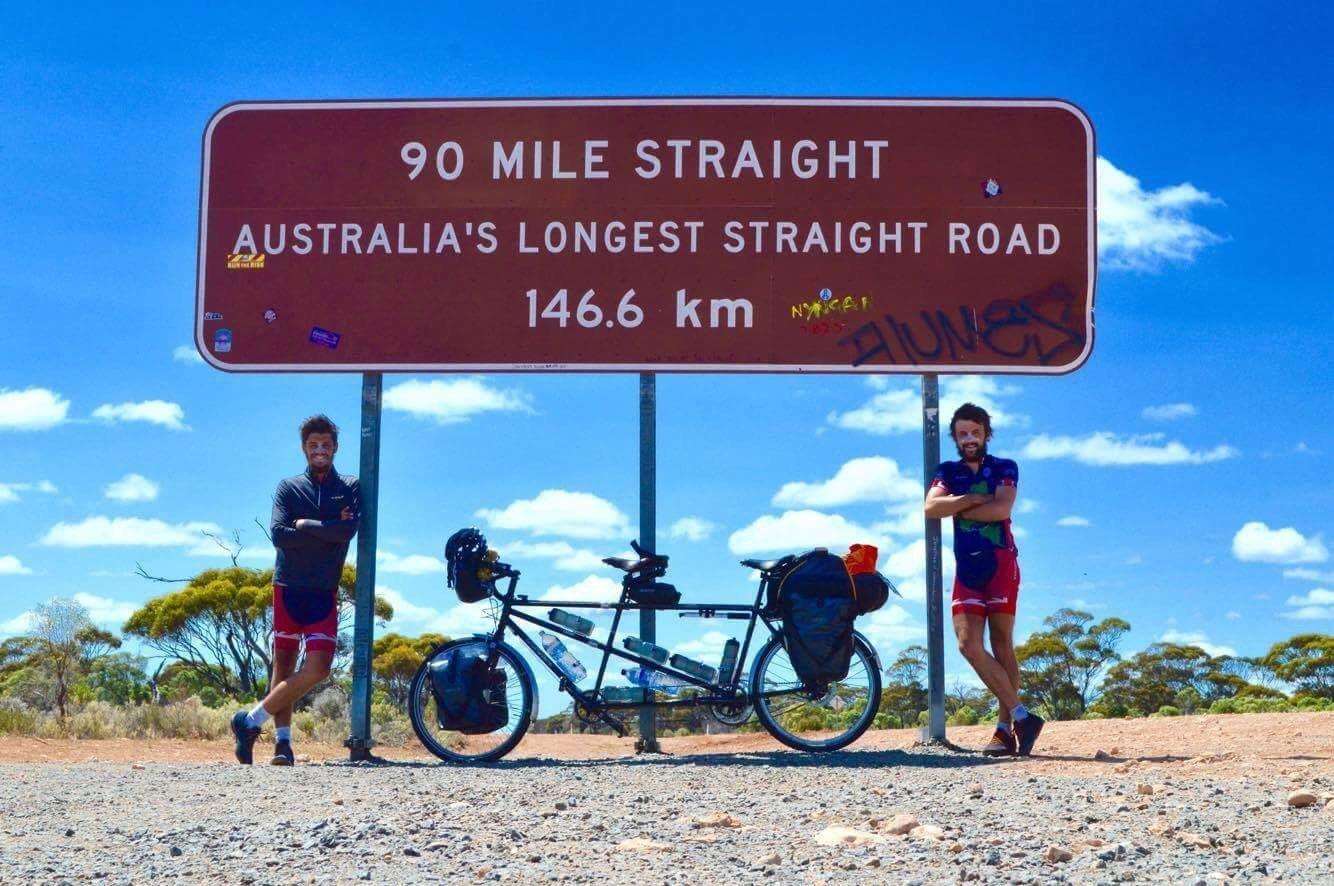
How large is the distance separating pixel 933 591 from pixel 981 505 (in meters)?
1.23

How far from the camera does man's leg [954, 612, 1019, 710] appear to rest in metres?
8.80

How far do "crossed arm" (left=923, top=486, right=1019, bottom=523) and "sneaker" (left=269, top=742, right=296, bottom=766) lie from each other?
4.60 m

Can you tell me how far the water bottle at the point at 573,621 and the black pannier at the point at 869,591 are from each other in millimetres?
1758

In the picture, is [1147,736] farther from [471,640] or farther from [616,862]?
[616,862]

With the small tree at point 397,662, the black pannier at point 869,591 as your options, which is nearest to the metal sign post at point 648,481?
the black pannier at point 869,591

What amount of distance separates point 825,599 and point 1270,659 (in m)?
20.8

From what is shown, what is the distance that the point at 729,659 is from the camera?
888 cm

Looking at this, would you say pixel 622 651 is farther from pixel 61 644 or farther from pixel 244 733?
A: pixel 61 644

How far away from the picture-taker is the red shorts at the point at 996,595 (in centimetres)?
884

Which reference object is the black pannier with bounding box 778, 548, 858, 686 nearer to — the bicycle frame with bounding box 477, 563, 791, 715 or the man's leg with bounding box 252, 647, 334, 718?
the bicycle frame with bounding box 477, 563, 791, 715

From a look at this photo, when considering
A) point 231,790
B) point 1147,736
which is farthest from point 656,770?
point 1147,736

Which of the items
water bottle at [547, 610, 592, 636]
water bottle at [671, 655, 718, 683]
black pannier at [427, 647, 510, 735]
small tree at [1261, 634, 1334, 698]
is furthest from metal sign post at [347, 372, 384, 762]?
small tree at [1261, 634, 1334, 698]

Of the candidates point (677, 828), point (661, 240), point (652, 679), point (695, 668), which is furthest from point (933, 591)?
point (677, 828)

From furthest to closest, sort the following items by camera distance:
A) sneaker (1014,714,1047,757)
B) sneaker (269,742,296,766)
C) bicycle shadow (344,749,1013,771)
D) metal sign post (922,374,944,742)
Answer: metal sign post (922,374,944,742), sneaker (269,742,296,766), sneaker (1014,714,1047,757), bicycle shadow (344,749,1013,771)
